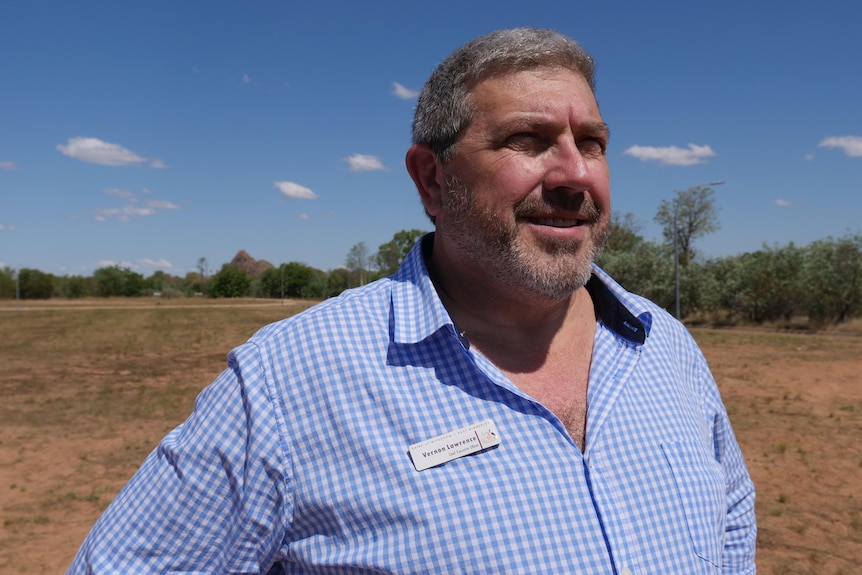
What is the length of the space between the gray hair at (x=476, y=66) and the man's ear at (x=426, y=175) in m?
0.04

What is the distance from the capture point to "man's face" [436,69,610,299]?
68.2 inches

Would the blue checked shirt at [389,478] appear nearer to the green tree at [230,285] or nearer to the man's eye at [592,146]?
the man's eye at [592,146]

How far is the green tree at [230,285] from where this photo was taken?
3999 inches

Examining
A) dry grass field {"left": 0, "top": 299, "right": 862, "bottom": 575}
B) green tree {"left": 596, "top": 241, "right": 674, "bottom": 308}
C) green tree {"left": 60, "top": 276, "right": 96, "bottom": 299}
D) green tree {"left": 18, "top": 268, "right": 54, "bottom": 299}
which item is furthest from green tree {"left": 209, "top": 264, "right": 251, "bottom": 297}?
dry grass field {"left": 0, "top": 299, "right": 862, "bottom": 575}

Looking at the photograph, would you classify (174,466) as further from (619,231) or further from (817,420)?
(619,231)

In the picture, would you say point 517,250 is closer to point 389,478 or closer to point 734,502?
point 389,478

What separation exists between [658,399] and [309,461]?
3.17 feet

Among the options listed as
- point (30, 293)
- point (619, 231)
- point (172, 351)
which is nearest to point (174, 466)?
point (172, 351)

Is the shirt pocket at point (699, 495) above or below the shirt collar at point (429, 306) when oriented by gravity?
below

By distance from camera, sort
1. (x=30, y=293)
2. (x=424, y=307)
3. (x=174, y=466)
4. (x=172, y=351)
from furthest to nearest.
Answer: (x=30, y=293)
(x=172, y=351)
(x=424, y=307)
(x=174, y=466)

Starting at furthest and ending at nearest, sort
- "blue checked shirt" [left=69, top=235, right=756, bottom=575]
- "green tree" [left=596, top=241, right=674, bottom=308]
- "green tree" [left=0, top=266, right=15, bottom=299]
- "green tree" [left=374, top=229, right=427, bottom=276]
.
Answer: "green tree" [left=0, top=266, right=15, bottom=299] → "green tree" [left=374, top=229, right=427, bottom=276] → "green tree" [left=596, top=241, right=674, bottom=308] → "blue checked shirt" [left=69, top=235, right=756, bottom=575]

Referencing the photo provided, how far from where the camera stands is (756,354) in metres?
18.3

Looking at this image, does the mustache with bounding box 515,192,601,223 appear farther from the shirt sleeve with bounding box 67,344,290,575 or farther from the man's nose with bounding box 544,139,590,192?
the shirt sleeve with bounding box 67,344,290,575

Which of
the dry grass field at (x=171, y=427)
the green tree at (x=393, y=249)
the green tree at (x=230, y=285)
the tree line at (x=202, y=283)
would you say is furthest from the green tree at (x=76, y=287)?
the dry grass field at (x=171, y=427)
